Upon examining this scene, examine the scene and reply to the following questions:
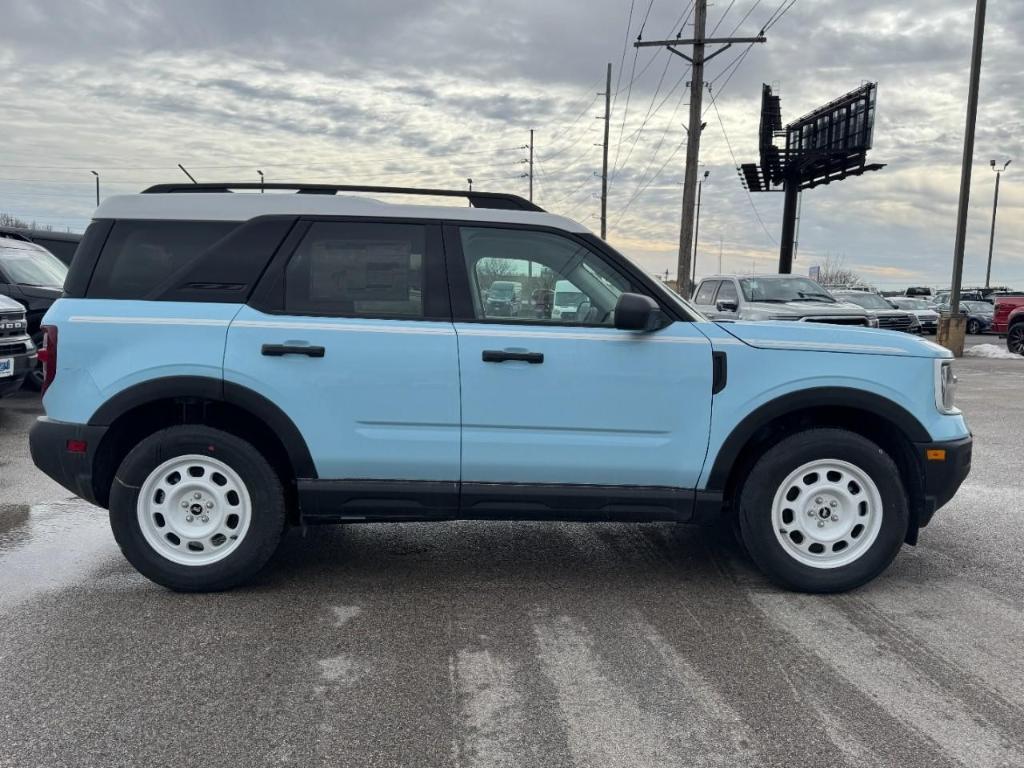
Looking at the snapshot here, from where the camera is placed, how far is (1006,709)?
10.2ft

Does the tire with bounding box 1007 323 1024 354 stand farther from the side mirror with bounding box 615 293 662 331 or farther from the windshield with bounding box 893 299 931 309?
the side mirror with bounding box 615 293 662 331

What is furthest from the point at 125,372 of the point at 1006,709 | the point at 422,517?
the point at 1006,709

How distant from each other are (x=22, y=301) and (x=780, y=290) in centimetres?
1195

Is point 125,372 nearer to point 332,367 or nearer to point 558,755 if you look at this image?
point 332,367

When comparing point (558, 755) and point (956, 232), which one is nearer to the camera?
point (558, 755)

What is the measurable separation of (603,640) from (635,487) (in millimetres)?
800

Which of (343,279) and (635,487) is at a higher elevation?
(343,279)

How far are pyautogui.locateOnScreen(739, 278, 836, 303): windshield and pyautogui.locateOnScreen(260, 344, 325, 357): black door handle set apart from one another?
469 inches

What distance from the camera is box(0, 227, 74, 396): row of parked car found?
9203 millimetres

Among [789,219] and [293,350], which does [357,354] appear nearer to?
[293,350]

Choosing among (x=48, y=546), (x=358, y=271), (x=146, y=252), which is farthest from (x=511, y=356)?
(x=48, y=546)

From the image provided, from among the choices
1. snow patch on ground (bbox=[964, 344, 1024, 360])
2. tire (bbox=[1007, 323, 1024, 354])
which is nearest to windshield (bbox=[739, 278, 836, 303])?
snow patch on ground (bbox=[964, 344, 1024, 360])

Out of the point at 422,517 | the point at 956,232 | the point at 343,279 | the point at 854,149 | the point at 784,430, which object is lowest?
the point at 422,517

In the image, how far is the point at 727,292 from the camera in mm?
15344
